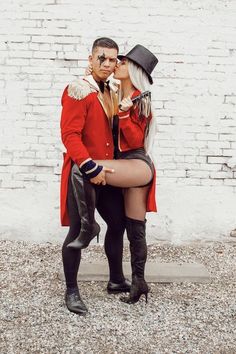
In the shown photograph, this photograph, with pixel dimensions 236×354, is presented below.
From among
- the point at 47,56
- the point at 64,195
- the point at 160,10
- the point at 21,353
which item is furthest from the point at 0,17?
the point at 21,353

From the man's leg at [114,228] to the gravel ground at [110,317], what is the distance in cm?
12

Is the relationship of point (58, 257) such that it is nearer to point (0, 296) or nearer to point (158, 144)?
point (0, 296)

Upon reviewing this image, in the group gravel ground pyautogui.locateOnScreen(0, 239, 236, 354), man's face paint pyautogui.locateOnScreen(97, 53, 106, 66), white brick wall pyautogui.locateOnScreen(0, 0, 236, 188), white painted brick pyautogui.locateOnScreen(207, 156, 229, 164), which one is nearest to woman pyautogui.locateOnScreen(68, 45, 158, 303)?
man's face paint pyautogui.locateOnScreen(97, 53, 106, 66)

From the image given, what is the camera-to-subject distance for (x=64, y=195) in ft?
11.4

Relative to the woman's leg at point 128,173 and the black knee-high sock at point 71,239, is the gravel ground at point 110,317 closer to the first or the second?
the black knee-high sock at point 71,239

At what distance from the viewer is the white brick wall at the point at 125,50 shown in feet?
15.7

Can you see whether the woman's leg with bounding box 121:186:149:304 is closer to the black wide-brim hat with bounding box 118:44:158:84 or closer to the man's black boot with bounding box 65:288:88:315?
the man's black boot with bounding box 65:288:88:315

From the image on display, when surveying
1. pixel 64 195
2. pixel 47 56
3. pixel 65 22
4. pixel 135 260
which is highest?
pixel 65 22

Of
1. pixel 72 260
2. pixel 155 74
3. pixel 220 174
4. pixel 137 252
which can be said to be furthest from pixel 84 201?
pixel 220 174

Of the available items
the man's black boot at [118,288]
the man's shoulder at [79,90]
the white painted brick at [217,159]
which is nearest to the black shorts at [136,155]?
the man's shoulder at [79,90]

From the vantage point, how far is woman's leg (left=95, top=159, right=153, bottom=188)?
3.36 metres

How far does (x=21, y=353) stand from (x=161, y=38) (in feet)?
10.3

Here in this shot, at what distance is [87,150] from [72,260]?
76cm

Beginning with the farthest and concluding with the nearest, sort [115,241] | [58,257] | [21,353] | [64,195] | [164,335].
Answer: [58,257] → [115,241] → [64,195] → [164,335] → [21,353]
